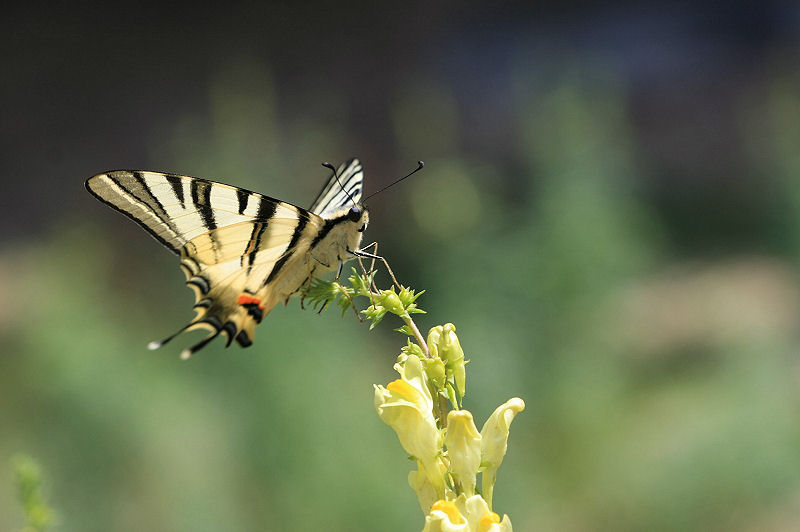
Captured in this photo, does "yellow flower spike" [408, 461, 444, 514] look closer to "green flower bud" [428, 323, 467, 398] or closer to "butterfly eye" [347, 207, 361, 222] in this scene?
"green flower bud" [428, 323, 467, 398]

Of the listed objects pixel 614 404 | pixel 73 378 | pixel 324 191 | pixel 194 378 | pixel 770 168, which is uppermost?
pixel 324 191

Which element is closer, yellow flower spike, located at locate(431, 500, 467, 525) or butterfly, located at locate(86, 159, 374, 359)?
yellow flower spike, located at locate(431, 500, 467, 525)

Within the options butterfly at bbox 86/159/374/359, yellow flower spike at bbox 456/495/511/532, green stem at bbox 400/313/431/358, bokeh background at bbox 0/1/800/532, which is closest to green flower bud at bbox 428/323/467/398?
green stem at bbox 400/313/431/358

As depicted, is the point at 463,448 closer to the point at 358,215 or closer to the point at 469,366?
the point at 358,215

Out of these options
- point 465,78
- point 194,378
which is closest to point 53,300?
point 194,378

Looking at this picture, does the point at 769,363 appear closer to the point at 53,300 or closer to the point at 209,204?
the point at 209,204

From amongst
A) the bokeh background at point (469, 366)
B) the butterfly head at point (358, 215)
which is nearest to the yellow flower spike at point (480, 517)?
the butterfly head at point (358, 215)

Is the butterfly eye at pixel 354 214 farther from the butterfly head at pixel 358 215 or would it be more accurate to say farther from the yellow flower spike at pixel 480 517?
the yellow flower spike at pixel 480 517
